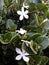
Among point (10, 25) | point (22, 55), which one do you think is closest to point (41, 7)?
point (10, 25)

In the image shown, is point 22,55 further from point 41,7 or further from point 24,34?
point 41,7

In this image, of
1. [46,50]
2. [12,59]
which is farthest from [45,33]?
[12,59]

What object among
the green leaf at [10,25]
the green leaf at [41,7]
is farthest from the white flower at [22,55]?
the green leaf at [41,7]

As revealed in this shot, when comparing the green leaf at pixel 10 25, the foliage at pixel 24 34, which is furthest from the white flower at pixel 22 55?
the green leaf at pixel 10 25

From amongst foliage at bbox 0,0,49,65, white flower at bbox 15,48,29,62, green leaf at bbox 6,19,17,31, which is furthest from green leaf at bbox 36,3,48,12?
white flower at bbox 15,48,29,62

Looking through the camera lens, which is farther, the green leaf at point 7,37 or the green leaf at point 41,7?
the green leaf at point 41,7

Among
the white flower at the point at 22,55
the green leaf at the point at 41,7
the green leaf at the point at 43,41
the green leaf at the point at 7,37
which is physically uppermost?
the green leaf at the point at 41,7

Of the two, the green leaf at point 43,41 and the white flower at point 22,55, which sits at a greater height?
the green leaf at point 43,41

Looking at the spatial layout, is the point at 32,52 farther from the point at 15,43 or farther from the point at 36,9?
the point at 36,9

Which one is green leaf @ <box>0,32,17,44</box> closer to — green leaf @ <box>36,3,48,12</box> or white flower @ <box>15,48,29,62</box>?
white flower @ <box>15,48,29,62</box>

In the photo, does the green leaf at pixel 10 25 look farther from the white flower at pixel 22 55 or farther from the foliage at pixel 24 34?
the white flower at pixel 22 55

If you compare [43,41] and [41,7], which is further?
[41,7]
